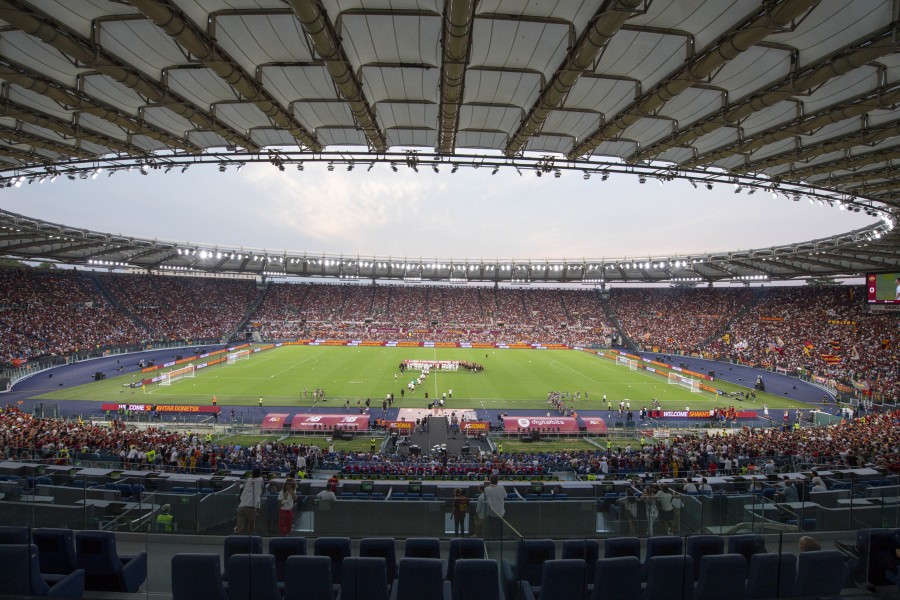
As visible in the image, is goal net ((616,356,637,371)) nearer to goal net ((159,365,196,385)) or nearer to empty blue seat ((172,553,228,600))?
goal net ((159,365,196,385))

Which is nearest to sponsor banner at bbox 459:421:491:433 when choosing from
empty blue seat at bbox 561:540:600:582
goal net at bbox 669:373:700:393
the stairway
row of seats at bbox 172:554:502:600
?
the stairway

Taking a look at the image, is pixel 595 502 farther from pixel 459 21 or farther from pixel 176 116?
pixel 176 116

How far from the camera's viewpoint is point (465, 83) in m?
10.9

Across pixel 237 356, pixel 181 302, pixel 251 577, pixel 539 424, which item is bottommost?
pixel 539 424

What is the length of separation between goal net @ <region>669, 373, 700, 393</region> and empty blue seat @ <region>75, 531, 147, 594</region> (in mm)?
40733

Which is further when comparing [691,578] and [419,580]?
[691,578]

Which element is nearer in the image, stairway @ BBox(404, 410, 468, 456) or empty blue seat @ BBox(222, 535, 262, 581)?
empty blue seat @ BBox(222, 535, 262, 581)

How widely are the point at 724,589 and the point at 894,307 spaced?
46.3 m

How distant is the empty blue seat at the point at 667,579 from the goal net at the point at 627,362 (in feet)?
152

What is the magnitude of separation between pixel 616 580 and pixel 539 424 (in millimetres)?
21602

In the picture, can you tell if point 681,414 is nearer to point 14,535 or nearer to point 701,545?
point 701,545

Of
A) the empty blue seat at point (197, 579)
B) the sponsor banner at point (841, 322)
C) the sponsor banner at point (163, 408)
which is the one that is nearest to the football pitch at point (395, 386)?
the sponsor banner at point (163, 408)

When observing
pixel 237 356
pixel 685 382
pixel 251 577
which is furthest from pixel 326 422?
pixel 685 382

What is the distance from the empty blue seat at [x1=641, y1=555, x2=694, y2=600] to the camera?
16.7 ft
